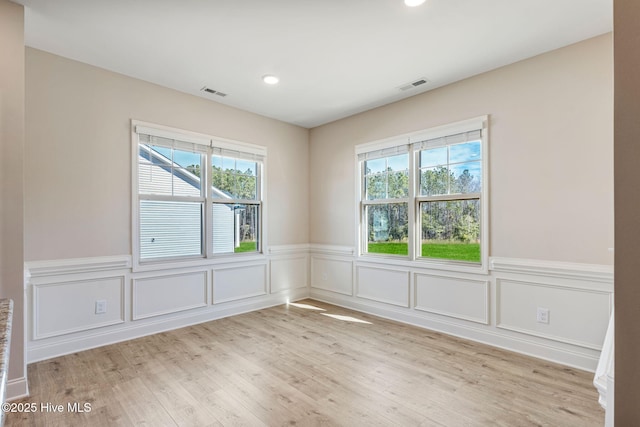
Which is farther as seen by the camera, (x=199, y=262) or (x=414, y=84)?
(x=199, y=262)

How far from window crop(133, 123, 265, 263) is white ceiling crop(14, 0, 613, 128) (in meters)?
0.76

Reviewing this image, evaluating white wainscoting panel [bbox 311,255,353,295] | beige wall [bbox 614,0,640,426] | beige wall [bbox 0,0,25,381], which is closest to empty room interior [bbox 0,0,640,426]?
beige wall [bbox 0,0,25,381]

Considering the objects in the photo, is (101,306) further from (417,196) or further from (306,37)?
(417,196)

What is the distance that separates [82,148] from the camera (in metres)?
3.13

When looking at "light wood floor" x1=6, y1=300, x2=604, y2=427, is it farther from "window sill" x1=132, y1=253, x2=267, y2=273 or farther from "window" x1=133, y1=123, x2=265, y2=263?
"window" x1=133, y1=123, x2=265, y2=263

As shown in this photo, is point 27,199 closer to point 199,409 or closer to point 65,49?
point 65,49

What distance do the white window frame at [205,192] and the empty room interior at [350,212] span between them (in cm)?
3

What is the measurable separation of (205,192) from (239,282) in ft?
4.37

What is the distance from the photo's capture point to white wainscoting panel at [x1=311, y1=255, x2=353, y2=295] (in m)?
4.70

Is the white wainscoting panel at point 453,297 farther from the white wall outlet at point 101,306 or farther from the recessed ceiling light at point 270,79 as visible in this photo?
the white wall outlet at point 101,306

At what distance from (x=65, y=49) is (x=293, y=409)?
3.68 m

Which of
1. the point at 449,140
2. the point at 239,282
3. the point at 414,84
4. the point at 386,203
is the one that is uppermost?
the point at 414,84

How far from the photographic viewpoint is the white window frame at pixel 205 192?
348cm

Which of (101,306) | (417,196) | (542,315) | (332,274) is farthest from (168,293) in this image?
(542,315)
